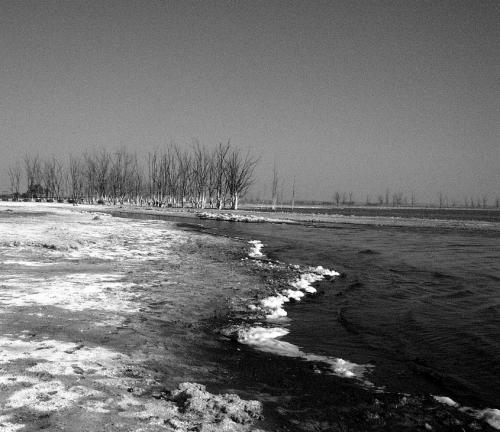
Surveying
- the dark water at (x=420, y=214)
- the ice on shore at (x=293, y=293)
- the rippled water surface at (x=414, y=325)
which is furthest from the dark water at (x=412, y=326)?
the dark water at (x=420, y=214)

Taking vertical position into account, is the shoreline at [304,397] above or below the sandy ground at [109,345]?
below

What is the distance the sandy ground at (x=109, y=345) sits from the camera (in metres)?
3.00

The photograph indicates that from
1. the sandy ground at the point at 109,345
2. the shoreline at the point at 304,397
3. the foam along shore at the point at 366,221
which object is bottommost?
the shoreline at the point at 304,397

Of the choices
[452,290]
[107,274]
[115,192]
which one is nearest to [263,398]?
[107,274]

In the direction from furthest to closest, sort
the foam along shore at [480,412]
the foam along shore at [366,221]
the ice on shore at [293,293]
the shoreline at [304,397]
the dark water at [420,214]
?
the dark water at [420,214]
the foam along shore at [366,221]
the ice on shore at [293,293]
the foam along shore at [480,412]
the shoreline at [304,397]

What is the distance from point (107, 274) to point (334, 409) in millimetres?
6473

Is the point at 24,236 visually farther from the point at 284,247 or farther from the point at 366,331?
the point at 366,331

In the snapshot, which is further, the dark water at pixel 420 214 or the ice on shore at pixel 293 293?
the dark water at pixel 420 214

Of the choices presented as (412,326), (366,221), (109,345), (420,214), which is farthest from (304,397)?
(420,214)

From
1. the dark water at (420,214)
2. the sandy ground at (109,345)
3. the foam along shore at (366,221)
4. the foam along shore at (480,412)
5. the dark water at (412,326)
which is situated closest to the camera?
the sandy ground at (109,345)

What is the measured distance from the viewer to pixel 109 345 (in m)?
4.53

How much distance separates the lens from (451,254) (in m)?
16.6

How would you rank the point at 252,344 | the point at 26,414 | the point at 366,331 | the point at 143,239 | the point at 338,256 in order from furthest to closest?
the point at 143,239 → the point at 338,256 → the point at 366,331 → the point at 252,344 → the point at 26,414

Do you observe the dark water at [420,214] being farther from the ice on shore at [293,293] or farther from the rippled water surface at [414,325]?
the ice on shore at [293,293]
